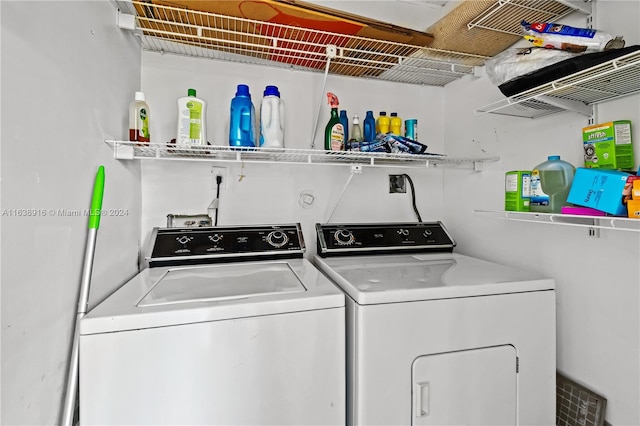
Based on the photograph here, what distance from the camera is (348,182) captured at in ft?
6.49

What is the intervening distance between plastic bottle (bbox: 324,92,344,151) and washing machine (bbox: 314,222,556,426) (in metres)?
0.85

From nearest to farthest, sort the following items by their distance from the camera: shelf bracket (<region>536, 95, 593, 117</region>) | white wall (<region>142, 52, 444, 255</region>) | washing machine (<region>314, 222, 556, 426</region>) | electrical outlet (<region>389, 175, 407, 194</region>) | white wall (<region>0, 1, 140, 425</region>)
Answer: white wall (<region>0, 1, 140, 425</region>) → washing machine (<region>314, 222, 556, 426</region>) → shelf bracket (<region>536, 95, 593, 117</region>) → white wall (<region>142, 52, 444, 255</region>) → electrical outlet (<region>389, 175, 407, 194</region>)

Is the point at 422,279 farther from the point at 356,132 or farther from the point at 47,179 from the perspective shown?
the point at 47,179

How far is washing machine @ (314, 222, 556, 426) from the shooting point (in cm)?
111

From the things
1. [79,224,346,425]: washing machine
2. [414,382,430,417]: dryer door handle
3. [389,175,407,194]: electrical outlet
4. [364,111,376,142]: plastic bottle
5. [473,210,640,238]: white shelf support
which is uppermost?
[364,111,376,142]: plastic bottle

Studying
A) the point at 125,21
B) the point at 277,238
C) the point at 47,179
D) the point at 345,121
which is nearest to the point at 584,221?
the point at 345,121

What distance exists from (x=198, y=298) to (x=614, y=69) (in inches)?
60.8

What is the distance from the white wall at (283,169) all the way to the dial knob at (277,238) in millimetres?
225

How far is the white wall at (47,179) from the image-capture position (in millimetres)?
750

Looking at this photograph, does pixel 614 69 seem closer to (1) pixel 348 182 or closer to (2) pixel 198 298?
(1) pixel 348 182

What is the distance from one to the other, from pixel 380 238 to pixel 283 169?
773mm

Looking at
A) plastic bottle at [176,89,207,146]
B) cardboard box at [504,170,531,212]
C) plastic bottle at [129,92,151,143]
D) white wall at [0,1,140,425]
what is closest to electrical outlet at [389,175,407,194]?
cardboard box at [504,170,531,212]

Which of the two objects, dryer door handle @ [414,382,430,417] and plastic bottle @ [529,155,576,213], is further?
plastic bottle @ [529,155,576,213]

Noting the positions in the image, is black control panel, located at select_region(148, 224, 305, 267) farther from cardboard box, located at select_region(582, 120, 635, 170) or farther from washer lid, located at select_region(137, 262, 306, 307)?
cardboard box, located at select_region(582, 120, 635, 170)
